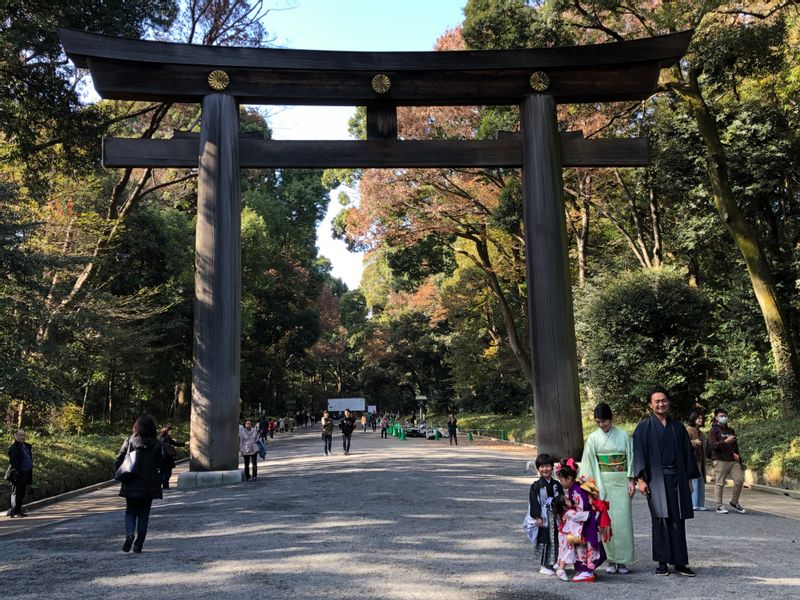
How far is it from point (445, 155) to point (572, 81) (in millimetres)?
2849

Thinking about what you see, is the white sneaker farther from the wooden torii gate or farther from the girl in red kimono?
the girl in red kimono

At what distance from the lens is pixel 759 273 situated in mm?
14250

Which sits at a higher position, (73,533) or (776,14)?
(776,14)

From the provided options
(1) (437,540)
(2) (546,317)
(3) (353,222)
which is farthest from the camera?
(3) (353,222)

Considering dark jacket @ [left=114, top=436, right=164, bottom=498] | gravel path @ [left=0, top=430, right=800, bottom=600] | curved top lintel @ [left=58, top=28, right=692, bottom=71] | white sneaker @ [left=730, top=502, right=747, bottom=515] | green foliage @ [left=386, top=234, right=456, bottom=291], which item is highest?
curved top lintel @ [left=58, top=28, right=692, bottom=71]

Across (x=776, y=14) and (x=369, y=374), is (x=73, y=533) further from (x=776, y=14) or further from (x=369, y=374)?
(x=369, y=374)

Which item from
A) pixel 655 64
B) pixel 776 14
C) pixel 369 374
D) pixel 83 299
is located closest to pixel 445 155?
pixel 655 64

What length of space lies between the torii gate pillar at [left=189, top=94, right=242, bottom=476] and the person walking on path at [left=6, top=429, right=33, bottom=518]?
2.67m

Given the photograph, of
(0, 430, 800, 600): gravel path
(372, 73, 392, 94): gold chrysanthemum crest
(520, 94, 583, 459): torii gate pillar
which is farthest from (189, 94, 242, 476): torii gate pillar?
(520, 94, 583, 459): torii gate pillar

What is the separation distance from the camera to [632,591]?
485cm

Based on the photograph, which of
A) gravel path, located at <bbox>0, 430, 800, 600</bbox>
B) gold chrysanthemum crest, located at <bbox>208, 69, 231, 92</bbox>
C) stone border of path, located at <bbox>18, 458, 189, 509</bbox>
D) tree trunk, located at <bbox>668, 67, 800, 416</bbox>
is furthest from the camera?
tree trunk, located at <bbox>668, 67, 800, 416</bbox>

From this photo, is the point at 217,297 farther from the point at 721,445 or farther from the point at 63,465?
the point at 721,445

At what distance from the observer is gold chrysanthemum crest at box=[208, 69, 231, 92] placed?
11328 mm

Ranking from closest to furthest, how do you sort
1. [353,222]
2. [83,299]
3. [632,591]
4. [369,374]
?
[632,591], [83,299], [353,222], [369,374]
